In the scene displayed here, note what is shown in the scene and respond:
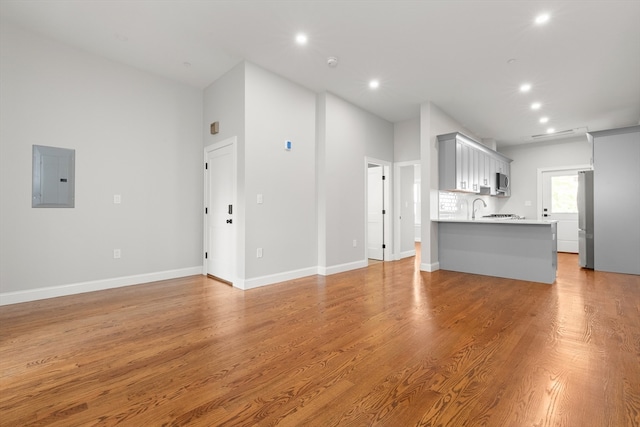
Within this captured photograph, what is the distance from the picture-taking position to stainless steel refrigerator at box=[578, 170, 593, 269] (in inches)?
216

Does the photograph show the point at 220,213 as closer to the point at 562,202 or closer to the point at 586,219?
the point at 586,219

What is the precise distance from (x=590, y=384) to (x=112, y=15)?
201 inches

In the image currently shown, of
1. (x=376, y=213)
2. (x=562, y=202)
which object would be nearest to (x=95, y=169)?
(x=376, y=213)

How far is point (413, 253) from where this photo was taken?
23.1 ft

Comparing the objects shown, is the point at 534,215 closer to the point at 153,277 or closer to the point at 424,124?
the point at 424,124

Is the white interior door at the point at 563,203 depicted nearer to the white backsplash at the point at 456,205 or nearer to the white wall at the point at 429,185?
the white backsplash at the point at 456,205

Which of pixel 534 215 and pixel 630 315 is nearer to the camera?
pixel 630 315

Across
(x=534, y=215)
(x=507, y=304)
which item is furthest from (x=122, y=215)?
(x=534, y=215)

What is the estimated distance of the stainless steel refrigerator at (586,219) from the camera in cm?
549

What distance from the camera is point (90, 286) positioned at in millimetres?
3855

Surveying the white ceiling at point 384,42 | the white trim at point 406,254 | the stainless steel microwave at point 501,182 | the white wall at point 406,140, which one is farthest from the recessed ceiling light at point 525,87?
the white trim at point 406,254

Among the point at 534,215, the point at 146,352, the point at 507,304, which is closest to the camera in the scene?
the point at 146,352

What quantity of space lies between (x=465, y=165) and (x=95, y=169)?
6164 millimetres

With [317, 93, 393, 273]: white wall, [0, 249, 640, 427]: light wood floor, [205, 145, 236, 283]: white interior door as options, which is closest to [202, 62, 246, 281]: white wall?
[205, 145, 236, 283]: white interior door
